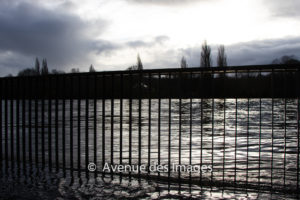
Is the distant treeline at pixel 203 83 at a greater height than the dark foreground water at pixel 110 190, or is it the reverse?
A: the distant treeline at pixel 203 83

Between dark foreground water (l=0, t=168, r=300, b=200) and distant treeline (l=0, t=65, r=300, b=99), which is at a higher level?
distant treeline (l=0, t=65, r=300, b=99)

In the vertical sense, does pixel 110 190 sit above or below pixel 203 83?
below

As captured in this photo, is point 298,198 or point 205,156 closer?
point 298,198

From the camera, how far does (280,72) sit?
4.34m

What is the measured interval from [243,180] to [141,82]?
91.2 inches

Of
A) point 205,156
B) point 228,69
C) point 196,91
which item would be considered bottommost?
point 205,156

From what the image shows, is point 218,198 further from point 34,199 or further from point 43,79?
point 43,79

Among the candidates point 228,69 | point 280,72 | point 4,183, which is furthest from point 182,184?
point 4,183

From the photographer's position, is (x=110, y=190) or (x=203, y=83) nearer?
(x=110, y=190)

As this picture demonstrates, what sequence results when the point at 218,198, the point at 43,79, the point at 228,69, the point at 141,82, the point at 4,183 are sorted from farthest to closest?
the point at 43,79, the point at 141,82, the point at 4,183, the point at 228,69, the point at 218,198

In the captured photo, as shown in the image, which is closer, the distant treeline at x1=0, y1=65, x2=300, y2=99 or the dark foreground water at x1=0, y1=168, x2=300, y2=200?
the dark foreground water at x1=0, y1=168, x2=300, y2=200

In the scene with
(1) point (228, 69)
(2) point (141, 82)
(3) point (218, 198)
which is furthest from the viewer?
(2) point (141, 82)

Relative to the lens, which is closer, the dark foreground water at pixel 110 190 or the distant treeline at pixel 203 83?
the dark foreground water at pixel 110 190

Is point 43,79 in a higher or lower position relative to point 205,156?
higher
